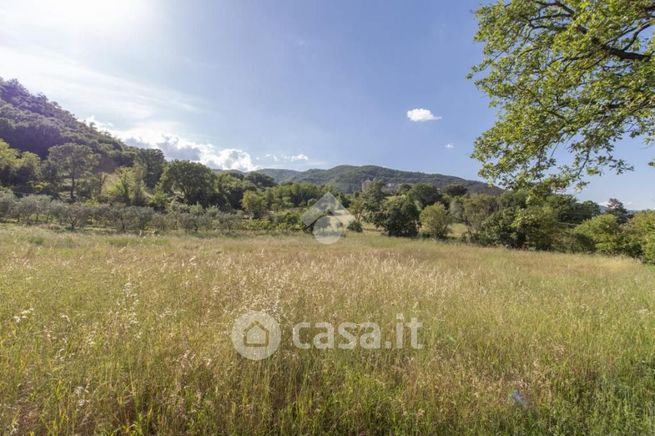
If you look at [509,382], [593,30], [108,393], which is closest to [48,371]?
[108,393]

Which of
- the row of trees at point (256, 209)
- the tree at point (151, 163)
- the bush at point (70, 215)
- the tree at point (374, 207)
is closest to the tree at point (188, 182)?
the row of trees at point (256, 209)

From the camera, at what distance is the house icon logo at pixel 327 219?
1347 inches

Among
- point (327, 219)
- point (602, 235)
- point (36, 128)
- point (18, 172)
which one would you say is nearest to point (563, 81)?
point (602, 235)

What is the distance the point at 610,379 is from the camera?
2.15 meters

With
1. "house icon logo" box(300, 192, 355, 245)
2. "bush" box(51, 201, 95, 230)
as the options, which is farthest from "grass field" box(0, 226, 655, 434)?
"bush" box(51, 201, 95, 230)

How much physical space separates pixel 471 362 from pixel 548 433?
0.64 m

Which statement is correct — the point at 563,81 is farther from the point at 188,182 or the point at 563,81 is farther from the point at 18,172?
the point at 18,172

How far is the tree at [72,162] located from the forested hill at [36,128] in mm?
9238

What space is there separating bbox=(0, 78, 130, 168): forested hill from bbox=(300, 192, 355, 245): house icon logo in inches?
2192

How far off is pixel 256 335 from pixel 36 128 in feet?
365

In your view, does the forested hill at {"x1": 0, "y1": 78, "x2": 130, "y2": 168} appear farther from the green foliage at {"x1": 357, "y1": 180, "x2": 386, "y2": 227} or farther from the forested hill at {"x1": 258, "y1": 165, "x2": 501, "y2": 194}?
the forested hill at {"x1": 258, "y1": 165, "x2": 501, "y2": 194}

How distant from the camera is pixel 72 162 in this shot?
50.9m

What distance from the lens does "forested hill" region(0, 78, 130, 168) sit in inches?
2763

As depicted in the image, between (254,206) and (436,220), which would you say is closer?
(436,220)
